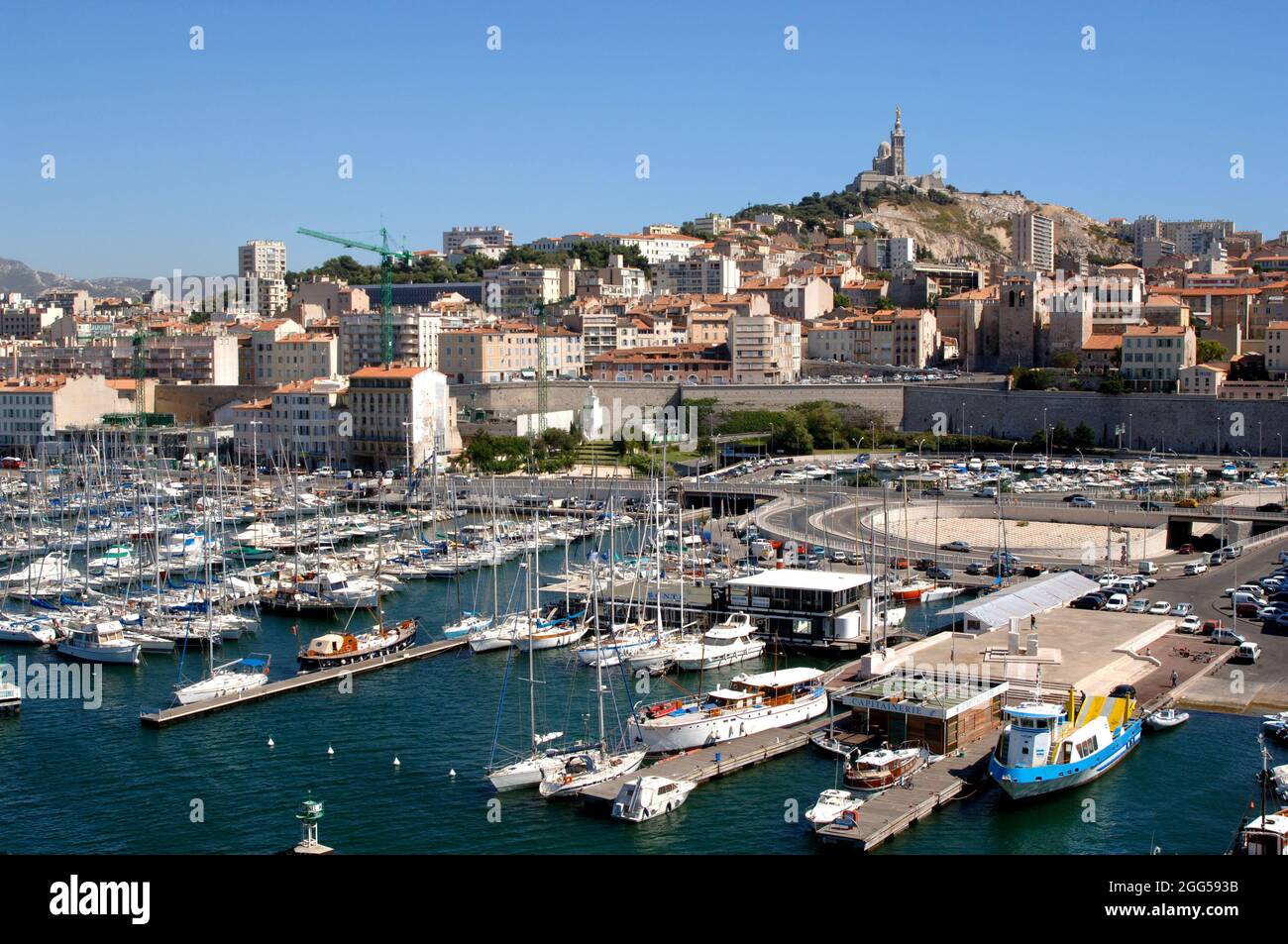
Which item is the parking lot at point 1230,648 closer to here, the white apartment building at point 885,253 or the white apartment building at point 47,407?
the white apartment building at point 47,407

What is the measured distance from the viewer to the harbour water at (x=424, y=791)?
10.4 m

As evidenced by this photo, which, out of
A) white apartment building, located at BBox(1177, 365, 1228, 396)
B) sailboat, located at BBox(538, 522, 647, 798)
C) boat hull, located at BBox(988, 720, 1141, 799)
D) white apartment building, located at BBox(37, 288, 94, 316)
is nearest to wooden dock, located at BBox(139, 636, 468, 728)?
sailboat, located at BBox(538, 522, 647, 798)

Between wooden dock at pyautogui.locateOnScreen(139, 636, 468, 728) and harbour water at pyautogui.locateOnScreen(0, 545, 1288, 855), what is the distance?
143 mm

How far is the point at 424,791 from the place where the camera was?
455 inches

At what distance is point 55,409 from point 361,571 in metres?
21.2

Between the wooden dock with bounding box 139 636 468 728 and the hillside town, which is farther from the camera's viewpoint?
the hillside town

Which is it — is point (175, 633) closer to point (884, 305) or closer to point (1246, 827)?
point (1246, 827)

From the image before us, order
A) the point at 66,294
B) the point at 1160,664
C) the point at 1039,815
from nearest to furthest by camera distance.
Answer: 1. the point at 1039,815
2. the point at 1160,664
3. the point at 66,294

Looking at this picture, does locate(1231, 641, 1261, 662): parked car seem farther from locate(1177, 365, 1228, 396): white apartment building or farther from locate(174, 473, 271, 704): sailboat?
locate(1177, 365, 1228, 396): white apartment building

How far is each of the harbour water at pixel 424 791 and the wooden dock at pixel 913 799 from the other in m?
0.13

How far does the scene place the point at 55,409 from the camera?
38906 mm

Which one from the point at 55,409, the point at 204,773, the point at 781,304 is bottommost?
the point at 204,773

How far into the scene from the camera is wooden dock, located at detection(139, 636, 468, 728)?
45.5 feet
